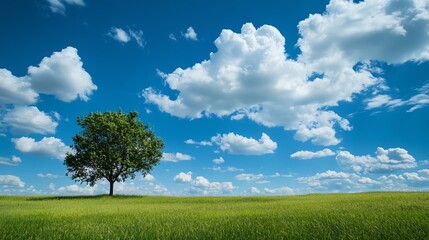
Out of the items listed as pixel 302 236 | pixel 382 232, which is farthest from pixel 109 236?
pixel 382 232

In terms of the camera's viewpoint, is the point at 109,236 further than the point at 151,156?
No

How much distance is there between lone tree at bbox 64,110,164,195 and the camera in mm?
52812

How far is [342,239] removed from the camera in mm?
5367

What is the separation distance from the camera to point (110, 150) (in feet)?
173

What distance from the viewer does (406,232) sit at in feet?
18.9

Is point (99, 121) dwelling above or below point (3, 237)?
above

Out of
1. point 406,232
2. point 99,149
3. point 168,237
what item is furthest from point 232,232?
point 99,149

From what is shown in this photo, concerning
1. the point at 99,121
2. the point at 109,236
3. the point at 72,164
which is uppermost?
the point at 99,121

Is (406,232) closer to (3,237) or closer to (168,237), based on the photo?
(168,237)

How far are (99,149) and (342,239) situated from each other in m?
52.2

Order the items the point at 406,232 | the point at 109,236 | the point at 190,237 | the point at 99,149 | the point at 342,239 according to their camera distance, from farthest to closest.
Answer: the point at 99,149, the point at 109,236, the point at 190,237, the point at 406,232, the point at 342,239

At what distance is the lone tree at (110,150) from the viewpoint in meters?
52.8

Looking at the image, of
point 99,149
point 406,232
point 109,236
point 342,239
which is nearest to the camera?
point 342,239

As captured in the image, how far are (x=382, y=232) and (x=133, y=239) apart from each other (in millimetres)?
4772
